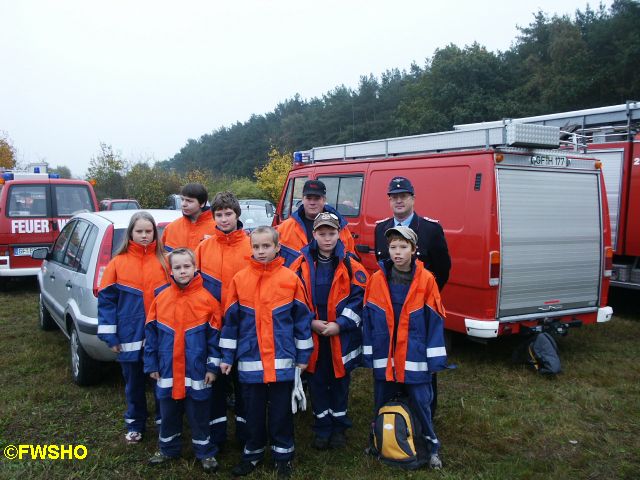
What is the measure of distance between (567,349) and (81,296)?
5371 mm

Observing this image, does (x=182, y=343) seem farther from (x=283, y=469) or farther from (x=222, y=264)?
(x=283, y=469)

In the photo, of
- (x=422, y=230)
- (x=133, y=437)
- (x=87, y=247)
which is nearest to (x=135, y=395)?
(x=133, y=437)

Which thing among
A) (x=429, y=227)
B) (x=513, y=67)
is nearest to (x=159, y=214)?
(x=429, y=227)

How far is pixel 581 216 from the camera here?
5750 mm

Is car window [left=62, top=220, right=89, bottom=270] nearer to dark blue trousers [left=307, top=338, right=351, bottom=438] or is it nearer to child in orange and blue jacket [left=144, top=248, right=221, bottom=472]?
child in orange and blue jacket [left=144, top=248, right=221, bottom=472]

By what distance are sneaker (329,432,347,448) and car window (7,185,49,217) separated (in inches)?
316

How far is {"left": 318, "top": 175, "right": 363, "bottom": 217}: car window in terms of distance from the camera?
22.5 ft

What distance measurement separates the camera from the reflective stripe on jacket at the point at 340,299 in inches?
141

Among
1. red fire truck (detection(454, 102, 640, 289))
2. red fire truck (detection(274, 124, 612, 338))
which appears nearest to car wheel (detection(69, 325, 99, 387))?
red fire truck (detection(274, 124, 612, 338))

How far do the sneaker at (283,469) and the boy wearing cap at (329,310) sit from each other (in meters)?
Answer: 0.38

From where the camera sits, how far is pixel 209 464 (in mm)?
3418

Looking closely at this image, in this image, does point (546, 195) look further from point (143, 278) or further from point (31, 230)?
point (31, 230)

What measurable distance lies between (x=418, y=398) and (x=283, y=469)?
0.98 meters

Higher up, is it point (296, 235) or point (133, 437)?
point (296, 235)
